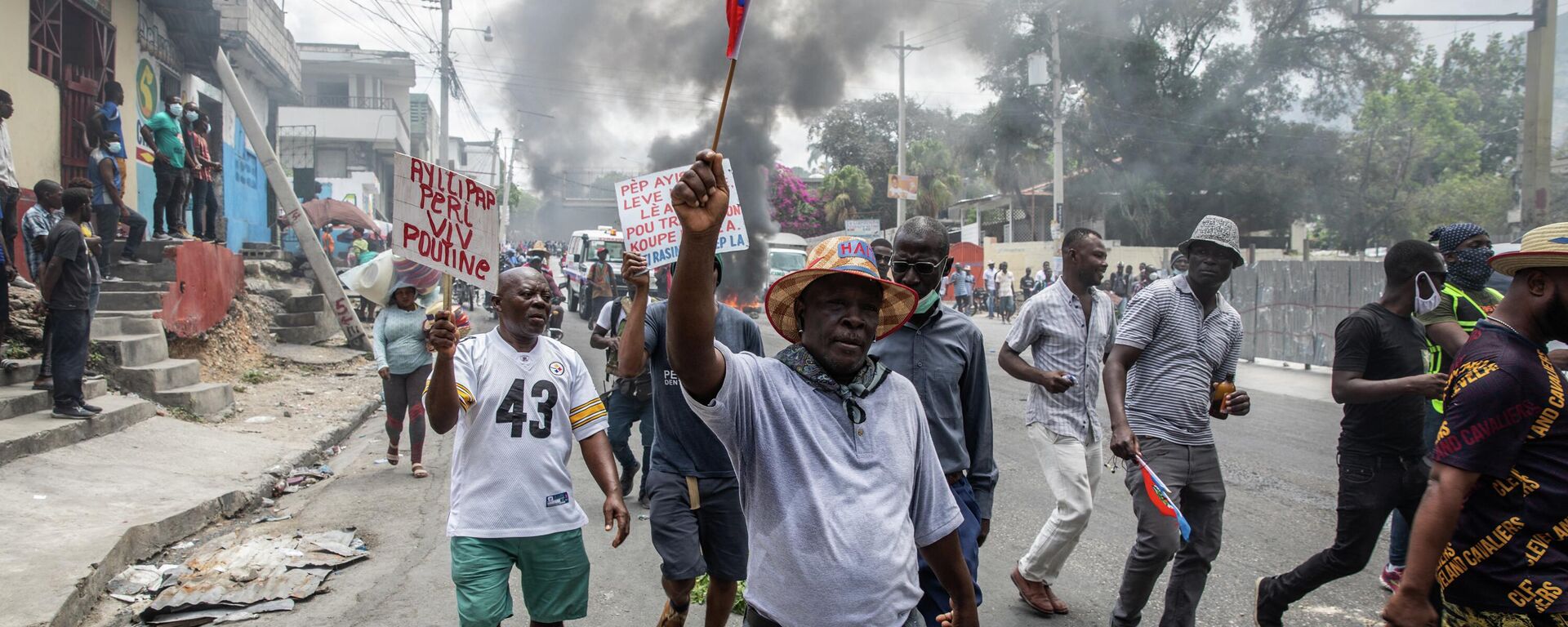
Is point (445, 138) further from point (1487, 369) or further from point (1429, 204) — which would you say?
point (1429, 204)

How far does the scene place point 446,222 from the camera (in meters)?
3.57

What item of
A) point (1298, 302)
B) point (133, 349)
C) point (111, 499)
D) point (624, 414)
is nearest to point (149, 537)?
point (111, 499)

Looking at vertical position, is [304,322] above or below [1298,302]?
below

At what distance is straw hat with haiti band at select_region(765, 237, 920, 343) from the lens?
228 cm

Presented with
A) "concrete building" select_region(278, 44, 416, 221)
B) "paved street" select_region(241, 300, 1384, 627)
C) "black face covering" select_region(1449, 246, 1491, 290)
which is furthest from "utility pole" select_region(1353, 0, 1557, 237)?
"concrete building" select_region(278, 44, 416, 221)

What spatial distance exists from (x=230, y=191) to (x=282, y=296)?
4.83 metres

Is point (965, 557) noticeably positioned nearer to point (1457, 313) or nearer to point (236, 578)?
point (1457, 313)

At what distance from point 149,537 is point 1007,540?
182 inches

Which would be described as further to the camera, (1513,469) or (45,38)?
(45,38)

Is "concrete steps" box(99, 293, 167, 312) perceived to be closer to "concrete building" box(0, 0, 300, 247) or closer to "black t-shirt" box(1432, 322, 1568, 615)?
"concrete building" box(0, 0, 300, 247)

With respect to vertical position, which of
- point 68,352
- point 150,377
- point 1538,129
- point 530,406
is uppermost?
point 1538,129

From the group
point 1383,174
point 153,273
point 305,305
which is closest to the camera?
point 153,273

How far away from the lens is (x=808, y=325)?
2338 millimetres

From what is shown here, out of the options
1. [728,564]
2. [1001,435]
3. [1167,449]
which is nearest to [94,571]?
[728,564]
